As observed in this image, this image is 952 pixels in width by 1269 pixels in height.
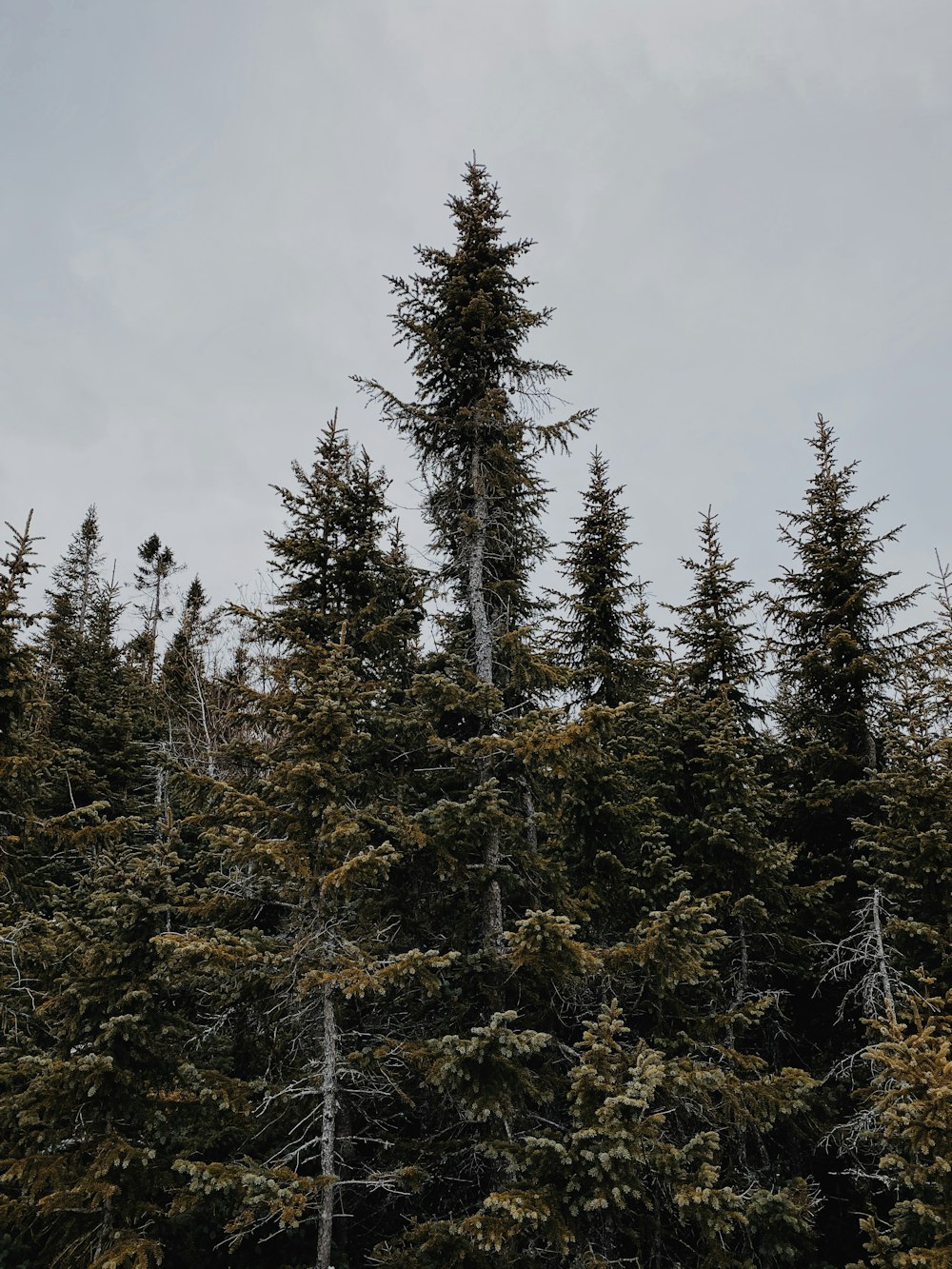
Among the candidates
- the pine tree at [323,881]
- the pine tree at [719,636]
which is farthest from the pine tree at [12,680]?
the pine tree at [719,636]

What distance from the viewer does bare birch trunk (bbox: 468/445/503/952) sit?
9258mm

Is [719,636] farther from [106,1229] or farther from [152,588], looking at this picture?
[152,588]

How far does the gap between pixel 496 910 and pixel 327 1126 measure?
3121 millimetres

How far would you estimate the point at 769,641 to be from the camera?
47.1 ft

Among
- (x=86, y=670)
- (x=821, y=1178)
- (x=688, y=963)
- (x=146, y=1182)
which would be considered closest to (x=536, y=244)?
(x=688, y=963)

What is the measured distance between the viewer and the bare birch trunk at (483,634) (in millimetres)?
9258

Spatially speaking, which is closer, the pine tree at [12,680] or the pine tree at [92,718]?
the pine tree at [12,680]

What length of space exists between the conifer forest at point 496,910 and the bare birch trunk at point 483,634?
6 centimetres

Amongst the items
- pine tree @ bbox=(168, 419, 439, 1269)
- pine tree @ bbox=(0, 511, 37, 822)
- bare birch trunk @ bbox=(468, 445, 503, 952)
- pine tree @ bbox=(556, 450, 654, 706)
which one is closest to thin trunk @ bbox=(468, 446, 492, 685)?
bare birch trunk @ bbox=(468, 445, 503, 952)

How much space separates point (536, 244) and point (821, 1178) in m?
17.6

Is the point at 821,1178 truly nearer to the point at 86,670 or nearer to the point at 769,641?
the point at 769,641

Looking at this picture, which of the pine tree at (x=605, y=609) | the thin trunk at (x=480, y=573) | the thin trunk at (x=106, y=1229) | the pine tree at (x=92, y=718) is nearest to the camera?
the thin trunk at (x=106, y=1229)

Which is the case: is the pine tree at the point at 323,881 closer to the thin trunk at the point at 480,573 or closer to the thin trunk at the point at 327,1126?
the thin trunk at the point at 327,1126

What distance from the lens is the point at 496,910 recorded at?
9367 millimetres
